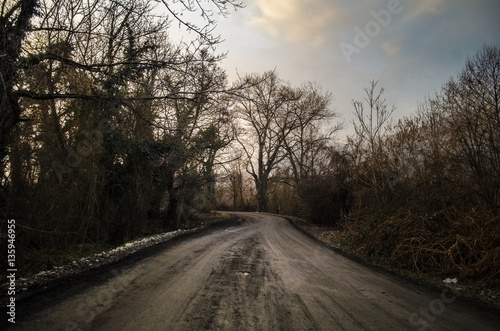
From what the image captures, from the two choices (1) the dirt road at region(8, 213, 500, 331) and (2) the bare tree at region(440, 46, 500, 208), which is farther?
(2) the bare tree at region(440, 46, 500, 208)

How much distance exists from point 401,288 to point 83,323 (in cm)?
522

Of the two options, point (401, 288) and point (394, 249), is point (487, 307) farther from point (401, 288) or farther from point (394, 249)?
point (394, 249)

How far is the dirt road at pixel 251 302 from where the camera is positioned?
3.39 metres

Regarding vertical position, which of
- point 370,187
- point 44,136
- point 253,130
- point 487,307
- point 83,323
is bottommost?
point 487,307

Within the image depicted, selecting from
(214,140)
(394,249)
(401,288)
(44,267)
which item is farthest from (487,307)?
(214,140)

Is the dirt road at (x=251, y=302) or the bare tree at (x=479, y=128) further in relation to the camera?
the bare tree at (x=479, y=128)

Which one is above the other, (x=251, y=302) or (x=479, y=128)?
(x=479, y=128)

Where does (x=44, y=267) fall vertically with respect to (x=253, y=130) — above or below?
below

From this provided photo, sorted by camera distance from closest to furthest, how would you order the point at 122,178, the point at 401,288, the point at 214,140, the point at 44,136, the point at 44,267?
the point at 401,288, the point at 44,267, the point at 44,136, the point at 122,178, the point at 214,140

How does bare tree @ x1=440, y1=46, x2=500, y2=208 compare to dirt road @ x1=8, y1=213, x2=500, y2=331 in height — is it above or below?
above

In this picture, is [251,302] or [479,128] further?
[479,128]

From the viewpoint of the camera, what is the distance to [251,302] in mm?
4062

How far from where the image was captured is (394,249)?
8.19 meters

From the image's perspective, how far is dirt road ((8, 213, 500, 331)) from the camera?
3.39 metres
